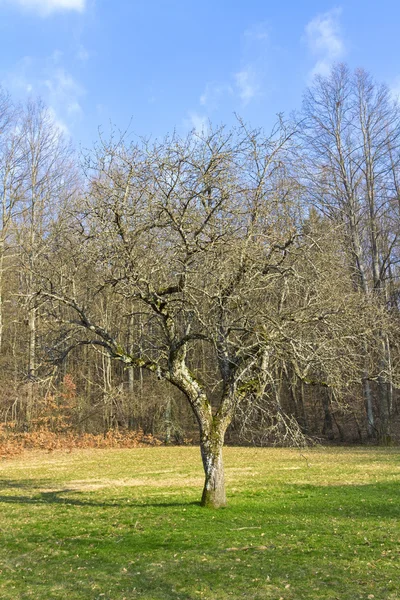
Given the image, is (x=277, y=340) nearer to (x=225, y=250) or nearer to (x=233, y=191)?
(x=225, y=250)

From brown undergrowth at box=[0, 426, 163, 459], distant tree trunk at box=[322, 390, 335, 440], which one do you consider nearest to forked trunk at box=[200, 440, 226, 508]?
brown undergrowth at box=[0, 426, 163, 459]

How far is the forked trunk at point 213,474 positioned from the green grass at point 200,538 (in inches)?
7.2

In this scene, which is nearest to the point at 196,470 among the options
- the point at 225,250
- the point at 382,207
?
the point at 225,250

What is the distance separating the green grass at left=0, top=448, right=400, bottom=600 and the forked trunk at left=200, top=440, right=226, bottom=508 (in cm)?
18

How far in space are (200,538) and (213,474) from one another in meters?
1.57

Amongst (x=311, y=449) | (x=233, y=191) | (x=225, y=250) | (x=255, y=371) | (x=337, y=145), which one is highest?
(x=337, y=145)

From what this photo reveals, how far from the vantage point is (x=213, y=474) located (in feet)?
26.1

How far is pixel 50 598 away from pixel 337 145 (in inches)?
841

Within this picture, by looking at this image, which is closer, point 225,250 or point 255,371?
point 225,250

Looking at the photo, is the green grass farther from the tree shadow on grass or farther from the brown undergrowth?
the brown undergrowth

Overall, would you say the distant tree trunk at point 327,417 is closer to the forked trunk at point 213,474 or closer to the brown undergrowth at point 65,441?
the brown undergrowth at point 65,441

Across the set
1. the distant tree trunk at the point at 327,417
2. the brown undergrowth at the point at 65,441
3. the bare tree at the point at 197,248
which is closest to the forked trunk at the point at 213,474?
the bare tree at the point at 197,248

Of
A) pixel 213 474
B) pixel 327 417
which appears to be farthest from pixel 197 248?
pixel 327 417

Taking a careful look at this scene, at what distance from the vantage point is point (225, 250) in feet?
23.8
